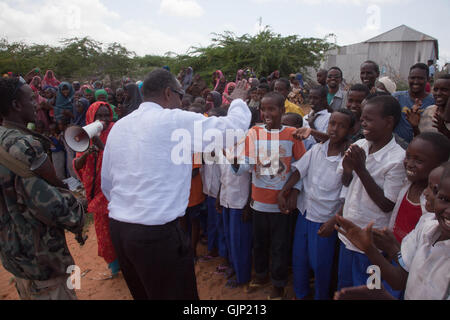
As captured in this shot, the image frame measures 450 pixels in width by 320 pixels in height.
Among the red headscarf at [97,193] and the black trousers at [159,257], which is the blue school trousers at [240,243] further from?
the red headscarf at [97,193]

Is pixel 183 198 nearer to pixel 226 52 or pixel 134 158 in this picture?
pixel 134 158

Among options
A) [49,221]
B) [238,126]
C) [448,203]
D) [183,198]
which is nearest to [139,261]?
[183,198]

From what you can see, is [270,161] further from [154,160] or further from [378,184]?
[154,160]

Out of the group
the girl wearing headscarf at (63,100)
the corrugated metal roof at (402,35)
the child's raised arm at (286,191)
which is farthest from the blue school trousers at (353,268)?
the corrugated metal roof at (402,35)

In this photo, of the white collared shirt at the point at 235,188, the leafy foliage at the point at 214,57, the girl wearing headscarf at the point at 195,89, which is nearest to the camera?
the white collared shirt at the point at 235,188

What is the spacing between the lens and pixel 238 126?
2.07 m

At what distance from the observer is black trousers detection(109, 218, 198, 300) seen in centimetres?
189

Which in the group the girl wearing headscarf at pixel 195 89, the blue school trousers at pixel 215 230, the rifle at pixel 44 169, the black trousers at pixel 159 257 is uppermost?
the girl wearing headscarf at pixel 195 89

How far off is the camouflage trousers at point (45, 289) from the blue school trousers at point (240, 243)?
1.70m

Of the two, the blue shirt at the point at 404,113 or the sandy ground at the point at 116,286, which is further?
the sandy ground at the point at 116,286

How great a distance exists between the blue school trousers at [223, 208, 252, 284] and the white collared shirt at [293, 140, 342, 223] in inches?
30.8

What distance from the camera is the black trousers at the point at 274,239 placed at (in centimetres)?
295

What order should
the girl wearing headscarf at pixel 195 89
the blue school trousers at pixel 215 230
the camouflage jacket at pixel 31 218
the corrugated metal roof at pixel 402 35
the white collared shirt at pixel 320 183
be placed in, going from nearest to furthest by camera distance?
the camouflage jacket at pixel 31 218 < the white collared shirt at pixel 320 183 < the blue school trousers at pixel 215 230 < the girl wearing headscarf at pixel 195 89 < the corrugated metal roof at pixel 402 35
